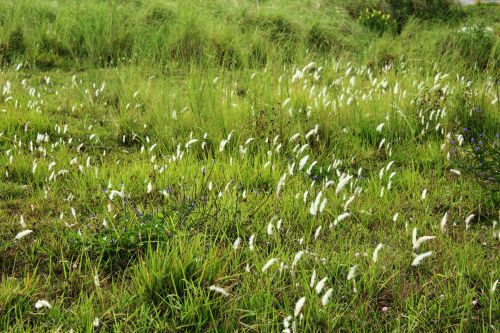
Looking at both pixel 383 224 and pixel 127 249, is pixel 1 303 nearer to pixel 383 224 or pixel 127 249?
pixel 127 249

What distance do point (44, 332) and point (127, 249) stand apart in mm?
740

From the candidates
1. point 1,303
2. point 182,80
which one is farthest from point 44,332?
point 182,80

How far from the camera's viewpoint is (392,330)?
2.71 meters

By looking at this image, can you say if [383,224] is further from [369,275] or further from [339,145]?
[339,145]

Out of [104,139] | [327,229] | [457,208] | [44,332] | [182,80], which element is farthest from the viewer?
[182,80]

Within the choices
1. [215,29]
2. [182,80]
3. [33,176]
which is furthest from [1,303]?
[215,29]

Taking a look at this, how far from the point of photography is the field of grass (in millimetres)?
2750

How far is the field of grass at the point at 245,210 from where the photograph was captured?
275 cm

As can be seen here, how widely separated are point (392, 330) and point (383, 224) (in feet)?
3.67

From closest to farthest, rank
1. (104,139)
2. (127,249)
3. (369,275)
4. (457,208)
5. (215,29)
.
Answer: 1. (369,275)
2. (127,249)
3. (457,208)
4. (104,139)
5. (215,29)

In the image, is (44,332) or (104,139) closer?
(44,332)

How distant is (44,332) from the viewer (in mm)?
2625

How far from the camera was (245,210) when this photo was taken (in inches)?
145

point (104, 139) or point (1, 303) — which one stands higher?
point (1, 303)
